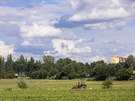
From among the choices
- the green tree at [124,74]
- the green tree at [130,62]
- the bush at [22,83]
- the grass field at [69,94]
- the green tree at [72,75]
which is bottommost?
the grass field at [69,94]

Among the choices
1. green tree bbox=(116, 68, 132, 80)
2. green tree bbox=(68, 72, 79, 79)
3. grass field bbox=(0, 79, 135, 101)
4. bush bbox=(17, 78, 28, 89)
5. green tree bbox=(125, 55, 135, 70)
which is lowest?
grass field bbox=(0, 79, 135, 101)

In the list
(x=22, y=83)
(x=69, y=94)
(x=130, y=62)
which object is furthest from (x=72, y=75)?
(x=69, y=94)

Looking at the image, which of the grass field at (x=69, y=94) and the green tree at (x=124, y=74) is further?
the green tree at (x=124, y=74)

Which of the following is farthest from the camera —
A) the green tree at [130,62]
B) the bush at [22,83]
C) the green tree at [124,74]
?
the green tree at [130,62]

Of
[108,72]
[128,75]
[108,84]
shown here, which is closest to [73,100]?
[108,84]

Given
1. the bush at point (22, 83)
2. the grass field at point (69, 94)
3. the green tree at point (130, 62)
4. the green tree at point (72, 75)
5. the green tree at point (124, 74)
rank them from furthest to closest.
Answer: the green tree at point (72, 75), the green tree at point (130, 62), the green tree at point (124, 74), the bush at point (22, 83), the grass field at point (69, 94)

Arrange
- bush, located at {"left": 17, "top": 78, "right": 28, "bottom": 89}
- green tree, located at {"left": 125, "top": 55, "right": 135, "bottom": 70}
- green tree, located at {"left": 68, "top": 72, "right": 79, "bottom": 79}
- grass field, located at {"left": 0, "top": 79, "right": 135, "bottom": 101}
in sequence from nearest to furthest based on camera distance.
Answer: grass field, located at {"left": 0, "top": 79, "right": 135, "bottom": 101} < bush, located at {"left": 17, "top": 78, "right": 28, "bottom": 89} < green tree, located at {"left": 125, "top": 55, "right": 135, "bottom": 70} < green tree, located at {"left": 68, "top": 72, "right": 79, "bottom": 79}

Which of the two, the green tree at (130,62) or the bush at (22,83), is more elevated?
the green tree at (130,62)

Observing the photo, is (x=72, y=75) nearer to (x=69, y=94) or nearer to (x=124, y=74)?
(x=124, y=74)

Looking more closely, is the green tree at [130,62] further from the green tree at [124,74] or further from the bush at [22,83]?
the bush at [22,83]

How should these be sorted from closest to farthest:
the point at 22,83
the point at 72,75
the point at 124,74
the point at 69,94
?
the point at 69,94 < the point at 22,83 < the point at 124,74 < the point at 72,75

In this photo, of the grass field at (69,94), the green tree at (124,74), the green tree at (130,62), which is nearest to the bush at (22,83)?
the grass field at (69,94)

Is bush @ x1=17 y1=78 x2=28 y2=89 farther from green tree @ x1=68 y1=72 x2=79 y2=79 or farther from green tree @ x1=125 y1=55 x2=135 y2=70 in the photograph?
green tree @ x1=68 y1=72 x2=79 y2=79

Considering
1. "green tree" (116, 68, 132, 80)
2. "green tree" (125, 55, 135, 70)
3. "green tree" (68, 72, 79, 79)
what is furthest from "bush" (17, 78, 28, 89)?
"green tree" (68, 72, 79, 79)
